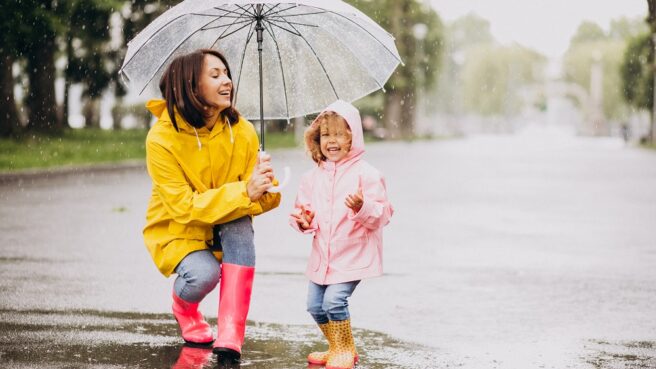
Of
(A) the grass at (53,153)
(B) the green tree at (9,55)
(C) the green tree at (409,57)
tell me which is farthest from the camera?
(C) the green tree at (409,57)

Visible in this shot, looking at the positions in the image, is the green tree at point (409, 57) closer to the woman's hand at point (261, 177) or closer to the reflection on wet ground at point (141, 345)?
the reflection on wet ground at point (141, 345)

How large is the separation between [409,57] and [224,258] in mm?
56002

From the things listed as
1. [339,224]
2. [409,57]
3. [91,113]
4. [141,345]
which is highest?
[409,57]

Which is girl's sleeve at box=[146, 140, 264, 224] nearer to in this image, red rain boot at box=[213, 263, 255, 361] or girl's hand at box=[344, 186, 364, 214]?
red rain boot at box=[213, 263, 255, 361]

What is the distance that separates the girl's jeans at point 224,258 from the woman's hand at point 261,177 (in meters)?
0.35

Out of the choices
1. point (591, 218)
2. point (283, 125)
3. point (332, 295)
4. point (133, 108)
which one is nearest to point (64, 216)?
point (591, 218)

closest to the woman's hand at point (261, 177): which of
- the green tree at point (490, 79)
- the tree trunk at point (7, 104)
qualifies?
the tree trunk at point (7, 104)

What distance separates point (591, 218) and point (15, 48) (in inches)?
747

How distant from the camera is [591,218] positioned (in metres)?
13.8

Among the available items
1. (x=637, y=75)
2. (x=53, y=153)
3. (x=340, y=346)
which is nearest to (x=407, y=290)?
(x=340, y=346)

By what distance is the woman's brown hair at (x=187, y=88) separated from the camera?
5070 millimetres

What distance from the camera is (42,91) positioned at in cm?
3606

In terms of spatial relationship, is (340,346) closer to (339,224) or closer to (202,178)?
(339,224)

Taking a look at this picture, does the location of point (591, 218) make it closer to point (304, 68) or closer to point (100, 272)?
point (100, 272)
